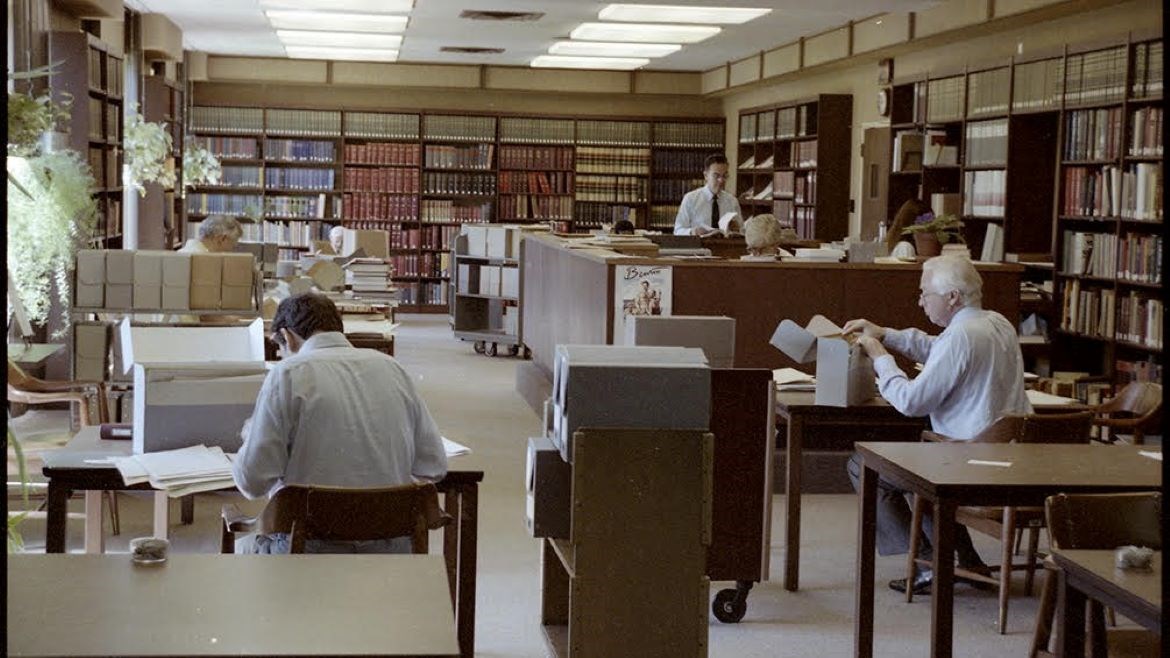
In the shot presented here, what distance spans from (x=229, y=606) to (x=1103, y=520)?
1.99 meters

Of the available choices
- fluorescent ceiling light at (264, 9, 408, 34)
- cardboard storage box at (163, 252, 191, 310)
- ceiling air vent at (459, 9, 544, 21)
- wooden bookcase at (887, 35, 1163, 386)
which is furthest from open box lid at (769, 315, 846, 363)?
fluorescent ceiling light at (264, 9, 408, 34)

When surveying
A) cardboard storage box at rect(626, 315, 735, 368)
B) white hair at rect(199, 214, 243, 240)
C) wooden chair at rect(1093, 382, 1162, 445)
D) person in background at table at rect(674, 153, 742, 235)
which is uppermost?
person in background at table at rect(674, 153, 742, 235)

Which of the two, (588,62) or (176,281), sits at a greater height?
(588,62)

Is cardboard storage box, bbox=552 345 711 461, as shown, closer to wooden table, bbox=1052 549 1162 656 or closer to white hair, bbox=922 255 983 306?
wooden table, bbox=1052 549 1162 656

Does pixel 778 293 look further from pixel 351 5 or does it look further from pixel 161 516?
pixel 351 5

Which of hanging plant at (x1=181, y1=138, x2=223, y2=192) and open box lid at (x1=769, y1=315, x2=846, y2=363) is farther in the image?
hanging plant at (x1=181, y1=138, x2=223, y2=192)

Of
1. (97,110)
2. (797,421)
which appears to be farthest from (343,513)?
(97,110)

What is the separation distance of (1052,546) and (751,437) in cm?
168

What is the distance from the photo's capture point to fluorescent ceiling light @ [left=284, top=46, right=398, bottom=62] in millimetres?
16062

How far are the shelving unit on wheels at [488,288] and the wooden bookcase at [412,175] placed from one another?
4.24 m

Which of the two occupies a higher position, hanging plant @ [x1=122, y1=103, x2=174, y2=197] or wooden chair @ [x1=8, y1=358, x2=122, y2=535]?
Result: hanging plant @ [x1=122, y1=103, x2=174, y2=197]

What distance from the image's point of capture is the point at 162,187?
45.5ft

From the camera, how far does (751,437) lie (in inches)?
195

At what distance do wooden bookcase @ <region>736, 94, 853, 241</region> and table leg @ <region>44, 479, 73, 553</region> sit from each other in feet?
35.9
